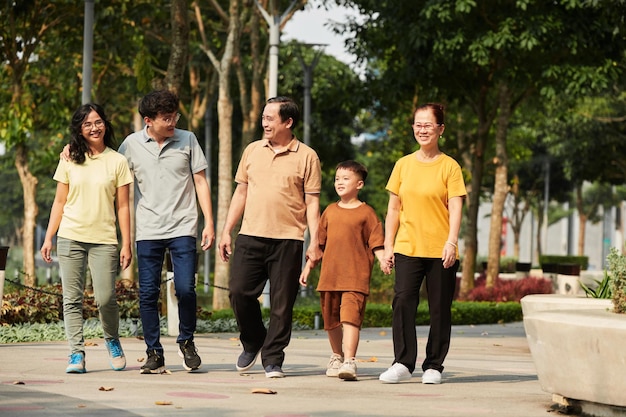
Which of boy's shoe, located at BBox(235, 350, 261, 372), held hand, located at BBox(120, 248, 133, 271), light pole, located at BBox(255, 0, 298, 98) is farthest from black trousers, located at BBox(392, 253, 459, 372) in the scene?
light pole, located at BBox(255, 0, 298, 98)

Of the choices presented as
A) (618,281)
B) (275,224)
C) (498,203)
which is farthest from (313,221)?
(498,203)

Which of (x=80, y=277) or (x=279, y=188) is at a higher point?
(x=279, y=188)

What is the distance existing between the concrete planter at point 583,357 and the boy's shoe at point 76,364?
10.8 ft

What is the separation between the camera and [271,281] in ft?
30.6

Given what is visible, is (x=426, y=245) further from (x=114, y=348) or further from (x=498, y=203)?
(x=498, y=203)

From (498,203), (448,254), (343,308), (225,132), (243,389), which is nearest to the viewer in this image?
(243,389)

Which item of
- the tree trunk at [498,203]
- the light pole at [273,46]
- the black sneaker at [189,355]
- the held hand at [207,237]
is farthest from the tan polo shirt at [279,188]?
the tree trunk at [498,203]

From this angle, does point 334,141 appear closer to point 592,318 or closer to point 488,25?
point 488,25

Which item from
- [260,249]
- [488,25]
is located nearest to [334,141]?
[488,25]

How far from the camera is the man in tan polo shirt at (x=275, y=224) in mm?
9281

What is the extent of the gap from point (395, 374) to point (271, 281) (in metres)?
1.12

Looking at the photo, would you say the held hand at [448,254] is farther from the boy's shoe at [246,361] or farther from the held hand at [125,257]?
the held hand at [125,257]

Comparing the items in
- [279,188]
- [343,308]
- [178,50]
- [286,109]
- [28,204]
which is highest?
[178,50]

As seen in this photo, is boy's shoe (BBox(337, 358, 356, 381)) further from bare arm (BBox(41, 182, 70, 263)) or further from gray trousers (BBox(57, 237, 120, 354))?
bare arm (BBox(41, 182, 70, 263))
